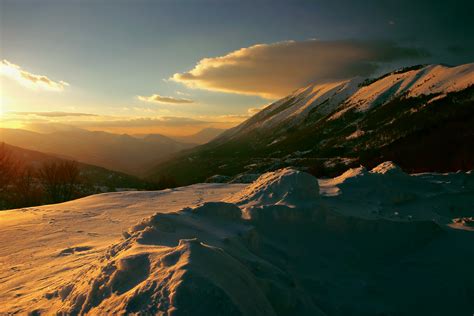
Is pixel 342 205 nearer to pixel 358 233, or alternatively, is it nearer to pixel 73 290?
pixel 358 233

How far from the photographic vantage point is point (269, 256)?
8445 mm

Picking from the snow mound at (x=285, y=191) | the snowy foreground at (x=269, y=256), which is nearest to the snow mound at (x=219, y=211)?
the snowy foreground at (x=269, y=256)

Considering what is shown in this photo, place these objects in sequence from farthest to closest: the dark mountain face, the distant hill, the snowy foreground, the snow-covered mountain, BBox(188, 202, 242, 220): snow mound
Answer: the distant hill → the snow-covered mountain → the dark mountain face → BBox(188, 202, 242, 220): snow mound → the snowy foreground

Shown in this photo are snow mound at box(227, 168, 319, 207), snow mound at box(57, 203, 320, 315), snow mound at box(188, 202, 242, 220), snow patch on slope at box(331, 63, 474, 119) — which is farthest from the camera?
snow patch on slope at box(331, 63, 474, 119)

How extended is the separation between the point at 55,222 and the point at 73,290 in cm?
929

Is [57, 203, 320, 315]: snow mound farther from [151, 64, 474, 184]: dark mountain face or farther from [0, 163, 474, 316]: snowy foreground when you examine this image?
[151, 64, 474, 184]: dark mountain face

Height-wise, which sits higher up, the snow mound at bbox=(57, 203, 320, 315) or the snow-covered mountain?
the snow-covered mountain

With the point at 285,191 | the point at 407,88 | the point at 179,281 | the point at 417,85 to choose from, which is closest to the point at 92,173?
the point at 285,191

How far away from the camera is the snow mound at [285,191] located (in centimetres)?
1096

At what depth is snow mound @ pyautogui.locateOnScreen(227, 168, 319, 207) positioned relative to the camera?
11.0 meters

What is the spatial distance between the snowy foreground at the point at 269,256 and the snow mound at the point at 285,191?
49 mm

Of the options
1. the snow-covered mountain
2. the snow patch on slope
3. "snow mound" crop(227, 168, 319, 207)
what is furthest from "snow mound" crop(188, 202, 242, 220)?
the snow patch on slope

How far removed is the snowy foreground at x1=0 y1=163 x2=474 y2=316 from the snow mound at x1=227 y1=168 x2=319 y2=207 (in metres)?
0.05

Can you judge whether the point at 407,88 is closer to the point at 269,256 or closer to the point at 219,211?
the point at 219,211
